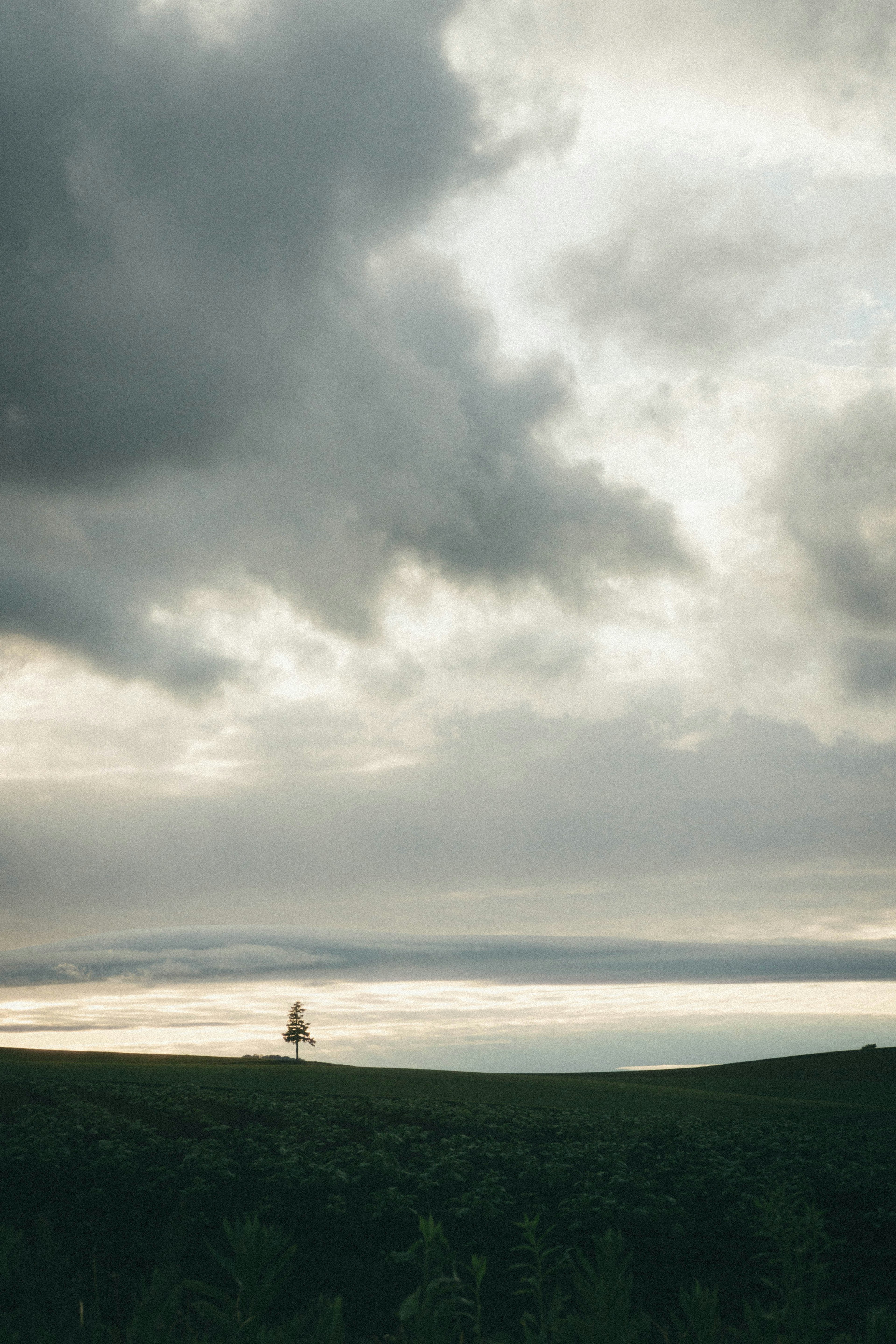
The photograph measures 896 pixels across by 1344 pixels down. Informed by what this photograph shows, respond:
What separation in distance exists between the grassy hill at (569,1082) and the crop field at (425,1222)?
20.4ft

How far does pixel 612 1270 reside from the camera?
2.28m

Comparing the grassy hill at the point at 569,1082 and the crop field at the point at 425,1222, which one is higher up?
the crop field at the point at 425,1222

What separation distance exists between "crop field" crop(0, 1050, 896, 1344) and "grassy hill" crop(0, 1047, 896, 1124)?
621 centimetres

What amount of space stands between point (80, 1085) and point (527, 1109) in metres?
17.3

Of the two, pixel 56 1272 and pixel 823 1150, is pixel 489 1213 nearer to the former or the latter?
pixel 823 1150

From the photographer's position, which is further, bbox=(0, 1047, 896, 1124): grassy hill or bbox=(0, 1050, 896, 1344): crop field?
bbox=(0, 1047, 896, 1124): grassy hill

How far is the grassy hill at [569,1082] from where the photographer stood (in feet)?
128

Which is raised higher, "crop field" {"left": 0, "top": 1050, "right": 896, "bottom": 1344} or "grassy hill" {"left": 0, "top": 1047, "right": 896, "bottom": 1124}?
"crop field" {"left": 0, "top": 1050, "right": 896, "bottom": 1344}

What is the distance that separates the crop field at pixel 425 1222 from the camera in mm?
2305

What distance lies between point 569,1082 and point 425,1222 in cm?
5639

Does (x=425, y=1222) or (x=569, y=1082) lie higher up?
(x=425, y=1222)

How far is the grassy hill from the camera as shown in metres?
39.0

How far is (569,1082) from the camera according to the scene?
179ft

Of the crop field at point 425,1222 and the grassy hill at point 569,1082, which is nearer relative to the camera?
the crop field at point 425,1222
